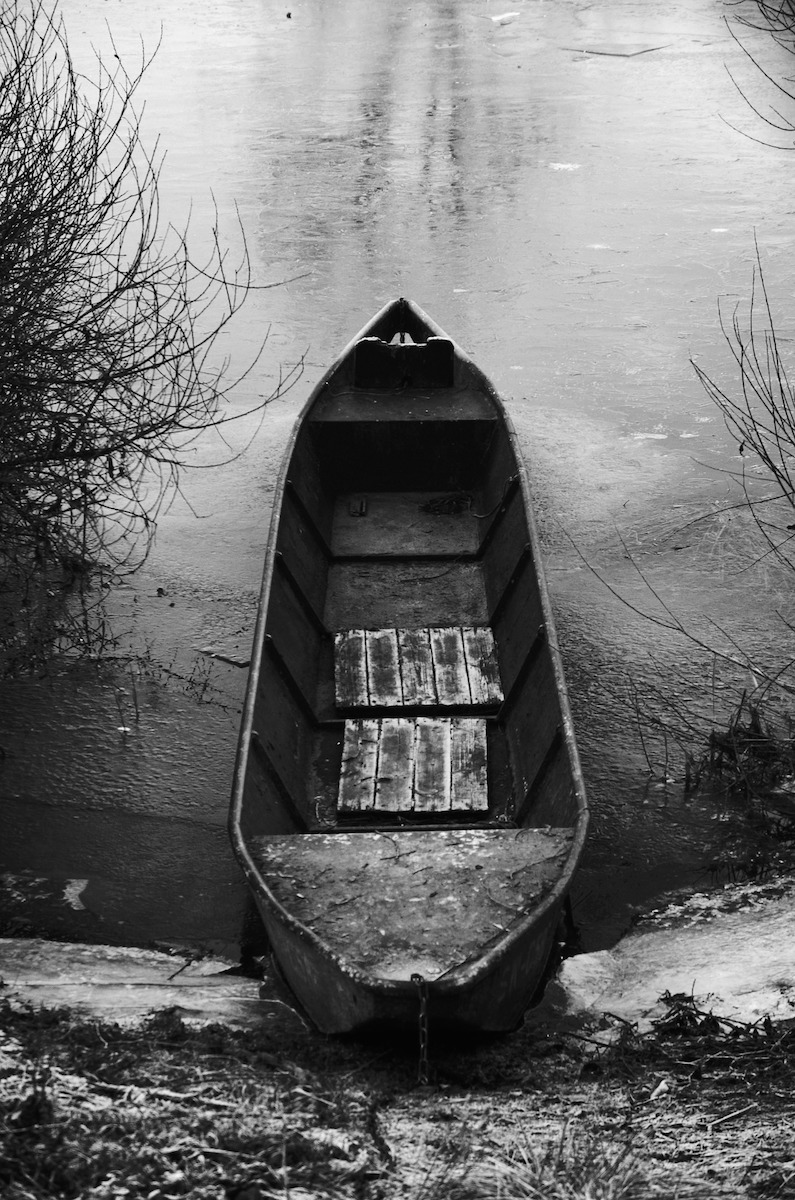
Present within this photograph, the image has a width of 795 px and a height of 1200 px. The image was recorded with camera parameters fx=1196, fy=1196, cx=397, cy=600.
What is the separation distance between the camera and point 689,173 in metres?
15.5

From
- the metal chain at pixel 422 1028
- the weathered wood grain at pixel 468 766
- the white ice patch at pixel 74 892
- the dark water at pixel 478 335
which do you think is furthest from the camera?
the dark water at pixel 478 335

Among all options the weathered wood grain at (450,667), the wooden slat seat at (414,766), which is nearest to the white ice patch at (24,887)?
the wooden slat seat at (414,766)

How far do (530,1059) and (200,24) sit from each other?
2531cm

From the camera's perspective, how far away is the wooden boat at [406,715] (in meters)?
4.05

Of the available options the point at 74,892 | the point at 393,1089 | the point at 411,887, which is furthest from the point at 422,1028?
the point at 74,892

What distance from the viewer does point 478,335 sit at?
11.1 metres

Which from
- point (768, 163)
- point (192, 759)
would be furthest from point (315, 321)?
point (768, 163)

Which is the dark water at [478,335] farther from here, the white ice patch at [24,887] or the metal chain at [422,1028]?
the metal chain at [422,1028]

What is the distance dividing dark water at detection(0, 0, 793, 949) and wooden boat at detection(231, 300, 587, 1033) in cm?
59

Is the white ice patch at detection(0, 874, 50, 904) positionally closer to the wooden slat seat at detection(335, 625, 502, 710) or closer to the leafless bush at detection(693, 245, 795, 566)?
the wooden slat seat at detection(335, 625, 502, 710)

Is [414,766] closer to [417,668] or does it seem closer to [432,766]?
[432,766]

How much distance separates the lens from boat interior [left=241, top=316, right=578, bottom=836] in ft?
17.6

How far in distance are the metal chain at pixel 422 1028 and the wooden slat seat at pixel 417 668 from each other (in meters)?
2.37

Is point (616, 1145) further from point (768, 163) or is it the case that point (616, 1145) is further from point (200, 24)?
point (200, 24)
